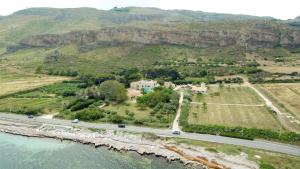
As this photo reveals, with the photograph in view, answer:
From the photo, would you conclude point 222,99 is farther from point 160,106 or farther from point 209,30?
point 209,30

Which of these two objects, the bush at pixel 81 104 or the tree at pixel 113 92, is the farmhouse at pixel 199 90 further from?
the bush at pixel 81 104

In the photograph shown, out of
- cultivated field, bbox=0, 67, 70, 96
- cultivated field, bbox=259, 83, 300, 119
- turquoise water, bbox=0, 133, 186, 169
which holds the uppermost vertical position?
cultivated field, bbox=259, 83, 300, 119

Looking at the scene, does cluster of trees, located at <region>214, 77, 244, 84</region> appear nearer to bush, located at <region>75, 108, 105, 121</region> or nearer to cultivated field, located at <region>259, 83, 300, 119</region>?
cultivated field, located at <region>259, 83, 300, 119</region>

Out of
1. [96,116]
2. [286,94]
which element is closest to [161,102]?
[96,116]

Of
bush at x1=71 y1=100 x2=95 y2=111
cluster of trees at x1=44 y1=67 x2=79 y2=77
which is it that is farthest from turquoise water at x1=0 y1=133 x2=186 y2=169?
cluster of trees at x1=44 y1=67 x2=79 y2=77

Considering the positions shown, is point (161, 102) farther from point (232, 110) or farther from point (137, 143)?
point (137, 143)

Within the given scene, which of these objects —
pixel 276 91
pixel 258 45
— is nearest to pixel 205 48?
pixel 258 45
